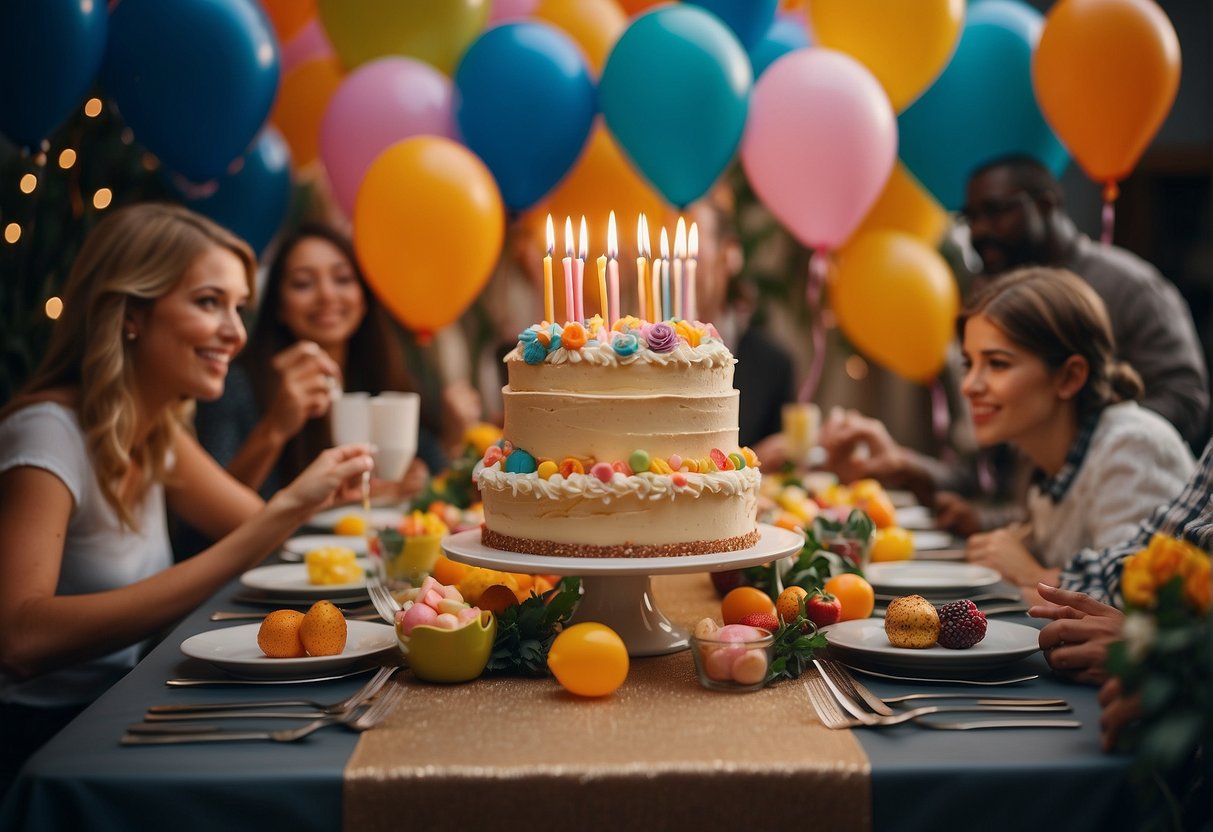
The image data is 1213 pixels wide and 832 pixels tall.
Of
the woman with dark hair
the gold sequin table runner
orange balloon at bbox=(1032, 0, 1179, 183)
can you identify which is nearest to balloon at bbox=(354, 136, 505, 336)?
the woman with dark hair

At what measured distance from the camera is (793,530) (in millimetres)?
2514

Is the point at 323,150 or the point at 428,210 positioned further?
the point at 323,150

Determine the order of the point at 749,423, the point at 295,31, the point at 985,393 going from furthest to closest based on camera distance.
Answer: the point at 749,423 < the point at 295,31 < the point at 985,393

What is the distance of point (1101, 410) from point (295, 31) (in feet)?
10.8

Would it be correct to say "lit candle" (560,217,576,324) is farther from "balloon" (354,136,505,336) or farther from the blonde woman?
"balloon" (354,136,505,336)

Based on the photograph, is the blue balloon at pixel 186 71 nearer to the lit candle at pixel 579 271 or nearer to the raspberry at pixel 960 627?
the lit candle at pixel 579 271

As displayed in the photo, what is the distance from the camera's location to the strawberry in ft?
7.00

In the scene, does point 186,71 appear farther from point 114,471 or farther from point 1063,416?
point 1063,416

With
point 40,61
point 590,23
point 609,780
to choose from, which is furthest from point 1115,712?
point 590,23

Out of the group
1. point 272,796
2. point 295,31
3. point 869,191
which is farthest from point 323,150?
point 272,796

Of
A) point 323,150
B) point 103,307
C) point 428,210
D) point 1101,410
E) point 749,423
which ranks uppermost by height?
point 323,150

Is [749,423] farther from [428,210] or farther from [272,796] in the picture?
[272,796]

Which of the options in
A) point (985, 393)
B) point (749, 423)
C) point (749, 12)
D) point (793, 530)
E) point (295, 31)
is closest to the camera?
point (793, 530)

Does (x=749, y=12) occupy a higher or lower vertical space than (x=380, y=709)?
higher
